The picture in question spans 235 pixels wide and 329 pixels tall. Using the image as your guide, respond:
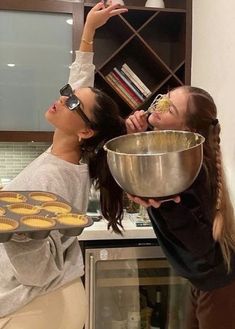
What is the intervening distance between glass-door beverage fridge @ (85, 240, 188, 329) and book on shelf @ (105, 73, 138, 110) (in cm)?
82

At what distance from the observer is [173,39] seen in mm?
2611

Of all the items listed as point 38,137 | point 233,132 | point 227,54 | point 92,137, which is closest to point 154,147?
point 92,137

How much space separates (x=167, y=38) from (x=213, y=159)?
5.00ft

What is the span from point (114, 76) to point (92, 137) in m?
1.11

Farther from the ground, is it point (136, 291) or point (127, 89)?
point (127, 89)

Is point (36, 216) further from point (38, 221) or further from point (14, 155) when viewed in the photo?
point (14, 155)

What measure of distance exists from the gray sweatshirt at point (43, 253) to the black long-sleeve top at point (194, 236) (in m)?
0.26

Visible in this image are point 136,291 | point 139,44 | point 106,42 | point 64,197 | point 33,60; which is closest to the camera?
point 64,197

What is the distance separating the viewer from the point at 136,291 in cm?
217

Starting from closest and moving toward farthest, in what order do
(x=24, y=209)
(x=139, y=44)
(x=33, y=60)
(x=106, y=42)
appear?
(x=24, y=209), (x=33, y=60), (x=139, y=44), (x=106, y=42)

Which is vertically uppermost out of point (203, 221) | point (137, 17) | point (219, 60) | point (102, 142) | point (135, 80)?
point (137, 17)

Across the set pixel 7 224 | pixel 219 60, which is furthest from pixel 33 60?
pixel 7 224

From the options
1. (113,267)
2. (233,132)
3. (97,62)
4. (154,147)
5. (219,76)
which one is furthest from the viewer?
(97,62)

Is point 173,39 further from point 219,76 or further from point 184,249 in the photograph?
point 184,249
